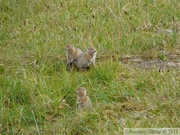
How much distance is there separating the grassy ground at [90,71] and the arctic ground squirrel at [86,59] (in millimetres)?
155

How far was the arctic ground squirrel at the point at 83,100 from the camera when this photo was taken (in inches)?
239

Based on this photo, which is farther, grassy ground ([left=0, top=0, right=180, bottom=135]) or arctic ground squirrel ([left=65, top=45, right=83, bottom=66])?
arctic ground squirrel ([left=65, top=45, right=83, bottom=66])

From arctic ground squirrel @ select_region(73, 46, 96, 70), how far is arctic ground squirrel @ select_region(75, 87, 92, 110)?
1227 mm

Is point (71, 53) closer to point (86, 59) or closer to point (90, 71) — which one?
Result: point (86, 59)

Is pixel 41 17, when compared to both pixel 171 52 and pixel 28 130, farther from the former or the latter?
pixel 28 130

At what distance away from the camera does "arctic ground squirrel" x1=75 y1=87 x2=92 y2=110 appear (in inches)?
239

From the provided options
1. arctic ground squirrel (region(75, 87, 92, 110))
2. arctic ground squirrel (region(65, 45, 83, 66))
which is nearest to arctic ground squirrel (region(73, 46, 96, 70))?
arctic ground squirrel (region(65, 45, 83, 66))

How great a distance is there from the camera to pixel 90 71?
23.7 feet

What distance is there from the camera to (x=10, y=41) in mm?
9203

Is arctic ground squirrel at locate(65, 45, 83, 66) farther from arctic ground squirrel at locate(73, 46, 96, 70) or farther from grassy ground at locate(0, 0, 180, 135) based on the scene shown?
grassy ground at locate(0, 0, 180, 135)

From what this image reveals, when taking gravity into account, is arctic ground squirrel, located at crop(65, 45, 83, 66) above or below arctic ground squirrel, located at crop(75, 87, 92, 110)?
above

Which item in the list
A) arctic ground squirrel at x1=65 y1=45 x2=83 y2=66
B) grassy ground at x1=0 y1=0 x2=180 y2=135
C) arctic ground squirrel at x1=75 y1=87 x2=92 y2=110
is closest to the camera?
grassy ground at x1=0 y1=0 x2=180 y2=135

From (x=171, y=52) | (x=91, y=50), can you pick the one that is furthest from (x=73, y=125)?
(x=171, y=52)

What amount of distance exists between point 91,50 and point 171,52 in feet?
4.18
